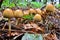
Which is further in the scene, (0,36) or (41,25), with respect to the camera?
(41,25)

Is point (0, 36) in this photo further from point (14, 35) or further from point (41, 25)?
point (41, 25)

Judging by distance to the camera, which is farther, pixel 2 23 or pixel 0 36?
pixel 2 23

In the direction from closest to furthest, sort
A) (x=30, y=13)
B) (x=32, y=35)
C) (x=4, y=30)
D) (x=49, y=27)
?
(x=32, y=35)
(x=4, y=30)
(x=30, y=13)
(x=49, y=27)

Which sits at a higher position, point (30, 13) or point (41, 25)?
point (30, 13)

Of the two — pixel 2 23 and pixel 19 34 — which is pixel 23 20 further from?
pixel 19 34

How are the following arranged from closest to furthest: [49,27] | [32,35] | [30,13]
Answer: [32,35] < [30,13] < [49,27]

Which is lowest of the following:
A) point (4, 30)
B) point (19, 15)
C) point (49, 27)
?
point (49, 27)

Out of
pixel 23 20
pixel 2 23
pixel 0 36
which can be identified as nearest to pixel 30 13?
pixel 23 20

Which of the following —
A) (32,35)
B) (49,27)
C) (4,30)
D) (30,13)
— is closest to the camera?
(32,35)

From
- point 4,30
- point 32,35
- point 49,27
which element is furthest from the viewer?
point 49,27
